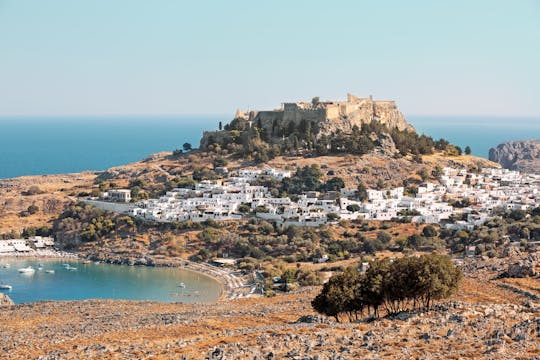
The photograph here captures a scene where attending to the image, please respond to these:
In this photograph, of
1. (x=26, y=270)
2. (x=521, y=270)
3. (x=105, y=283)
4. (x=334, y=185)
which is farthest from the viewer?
(x=334, y=185)

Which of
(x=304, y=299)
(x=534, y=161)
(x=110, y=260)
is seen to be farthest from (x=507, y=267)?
(x=534, y=161)

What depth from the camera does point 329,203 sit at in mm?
50781

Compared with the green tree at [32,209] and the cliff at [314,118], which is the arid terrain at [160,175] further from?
the cliff at [314,118]

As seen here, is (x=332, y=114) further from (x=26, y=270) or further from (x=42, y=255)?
(x=26, y=270)

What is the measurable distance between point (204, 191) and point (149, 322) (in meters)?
31.9

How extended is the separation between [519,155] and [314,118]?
142ft

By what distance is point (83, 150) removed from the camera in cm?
15000

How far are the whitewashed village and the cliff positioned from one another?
706cm

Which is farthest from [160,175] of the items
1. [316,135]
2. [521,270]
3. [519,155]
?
[519,155]

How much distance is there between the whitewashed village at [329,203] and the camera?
4838cm

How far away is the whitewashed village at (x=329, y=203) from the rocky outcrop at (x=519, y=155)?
3275 cm

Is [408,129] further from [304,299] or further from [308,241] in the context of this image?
[304,299]

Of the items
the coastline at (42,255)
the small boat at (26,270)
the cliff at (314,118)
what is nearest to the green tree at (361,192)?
the cliff at (314,118)

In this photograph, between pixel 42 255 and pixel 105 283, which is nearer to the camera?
pixel 105 283
